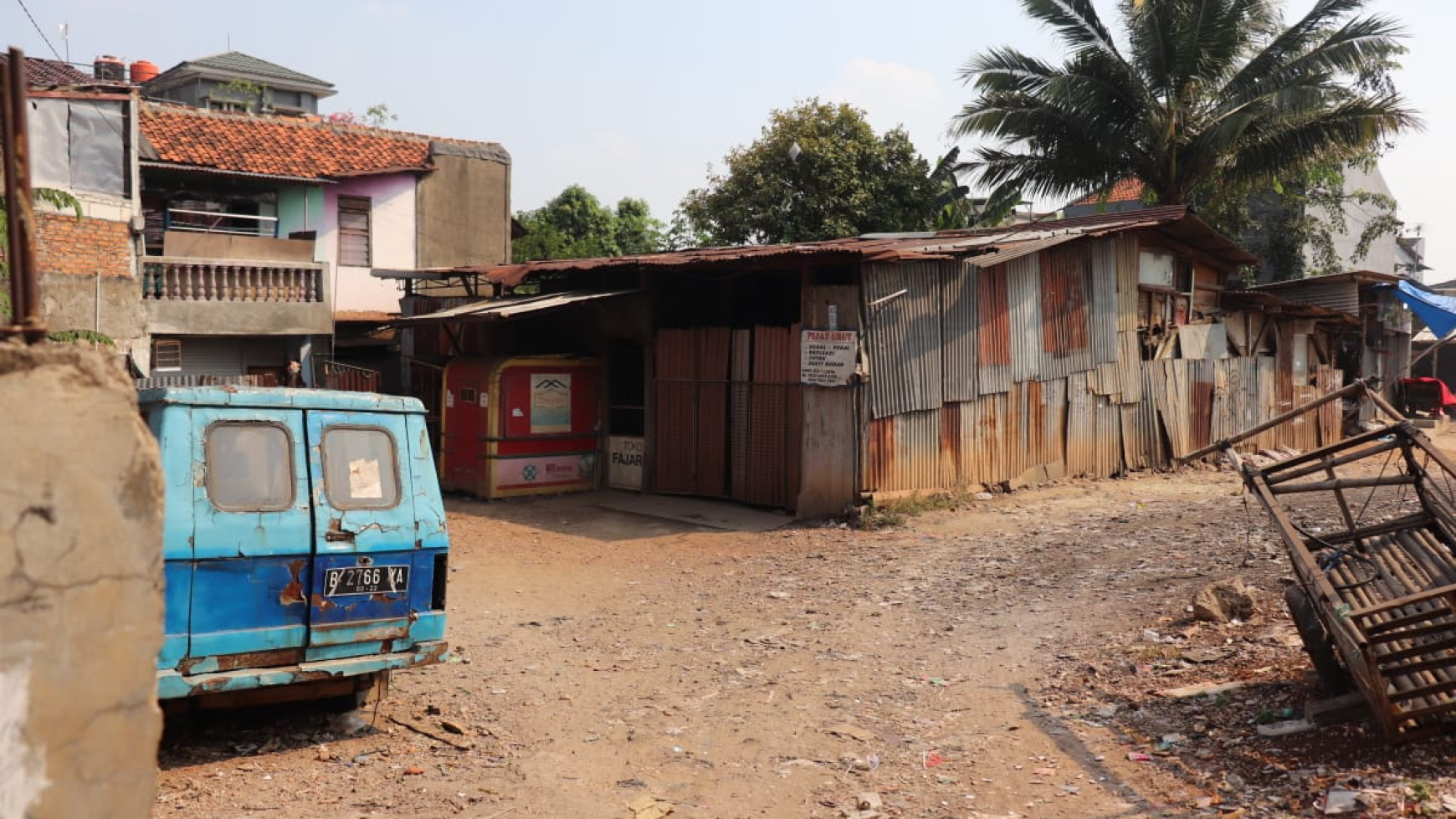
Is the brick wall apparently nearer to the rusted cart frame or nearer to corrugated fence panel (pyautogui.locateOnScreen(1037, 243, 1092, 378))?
corrugated fence panel (pyautogui.locateOnScreen(1037, 243, 1092, 378))

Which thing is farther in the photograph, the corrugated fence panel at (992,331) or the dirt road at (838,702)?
the corrugated fence panel at (992,331)

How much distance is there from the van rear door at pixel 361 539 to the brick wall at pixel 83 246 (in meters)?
11.5

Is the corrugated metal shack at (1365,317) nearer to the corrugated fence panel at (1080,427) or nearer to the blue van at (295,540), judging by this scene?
the corrugated fence panel at (1080,427)

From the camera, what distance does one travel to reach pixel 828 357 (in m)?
13.3

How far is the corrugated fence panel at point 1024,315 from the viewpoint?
49.6ft

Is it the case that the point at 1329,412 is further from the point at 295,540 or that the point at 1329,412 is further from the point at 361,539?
the point at 295,540

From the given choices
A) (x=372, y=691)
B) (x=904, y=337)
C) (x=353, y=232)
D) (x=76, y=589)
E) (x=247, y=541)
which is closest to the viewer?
(x=76, y=589)

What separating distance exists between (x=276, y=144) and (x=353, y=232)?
2.23 meters

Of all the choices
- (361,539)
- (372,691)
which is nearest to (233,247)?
(372,691)

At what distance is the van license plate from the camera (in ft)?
19.9

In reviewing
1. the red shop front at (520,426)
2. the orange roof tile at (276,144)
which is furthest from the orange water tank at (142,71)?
the red shop front at (520,426)

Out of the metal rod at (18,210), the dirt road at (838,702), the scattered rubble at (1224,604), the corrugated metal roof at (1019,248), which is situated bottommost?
the dirt road at (838,702)

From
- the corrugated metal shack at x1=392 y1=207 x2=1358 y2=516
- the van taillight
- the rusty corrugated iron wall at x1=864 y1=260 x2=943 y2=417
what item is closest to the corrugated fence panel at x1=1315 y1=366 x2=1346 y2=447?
the corrugated metal shack at x1=392 y1=207 x2=1358 y2=516

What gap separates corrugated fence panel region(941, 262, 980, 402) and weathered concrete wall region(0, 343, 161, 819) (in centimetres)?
1187
